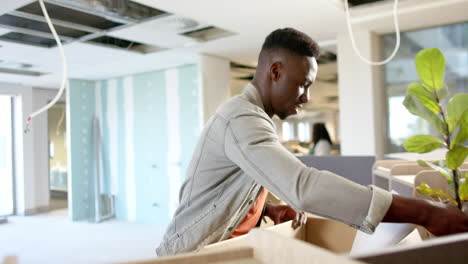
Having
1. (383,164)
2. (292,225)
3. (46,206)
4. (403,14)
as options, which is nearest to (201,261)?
(292,225)

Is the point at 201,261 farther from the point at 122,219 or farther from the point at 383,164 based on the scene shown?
the point at 122,219

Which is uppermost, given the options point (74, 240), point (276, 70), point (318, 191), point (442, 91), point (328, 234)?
point (276, 70)

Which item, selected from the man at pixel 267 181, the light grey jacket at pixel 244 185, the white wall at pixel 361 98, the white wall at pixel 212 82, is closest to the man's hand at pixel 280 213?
the man at pixel 267 181

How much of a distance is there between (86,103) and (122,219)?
6.56 feet

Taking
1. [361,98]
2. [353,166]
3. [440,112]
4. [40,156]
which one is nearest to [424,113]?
[440,112]

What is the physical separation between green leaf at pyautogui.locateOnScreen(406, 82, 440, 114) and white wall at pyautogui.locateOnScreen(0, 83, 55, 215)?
7229 millimetres

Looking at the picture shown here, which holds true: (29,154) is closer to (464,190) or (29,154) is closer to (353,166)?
(353,166)

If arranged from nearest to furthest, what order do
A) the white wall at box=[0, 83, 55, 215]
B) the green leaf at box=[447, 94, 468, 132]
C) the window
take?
the green leaf at box=[447, 94, 468, 132] < the window < the white wall at box=[0, 83, 55, 215]

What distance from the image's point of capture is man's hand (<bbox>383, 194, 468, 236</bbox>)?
76cm

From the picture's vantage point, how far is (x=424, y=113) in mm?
947

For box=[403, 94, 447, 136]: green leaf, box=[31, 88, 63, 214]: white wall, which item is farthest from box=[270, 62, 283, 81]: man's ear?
box=[31, 88, 63, 214]: white wall

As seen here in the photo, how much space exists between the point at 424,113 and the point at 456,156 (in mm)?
121

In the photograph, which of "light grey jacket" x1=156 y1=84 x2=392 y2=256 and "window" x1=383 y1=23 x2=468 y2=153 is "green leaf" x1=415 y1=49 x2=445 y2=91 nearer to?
"light grey jacket" x1=156 y1=84 x2=392 y2=256

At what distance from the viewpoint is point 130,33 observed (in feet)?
12.4
